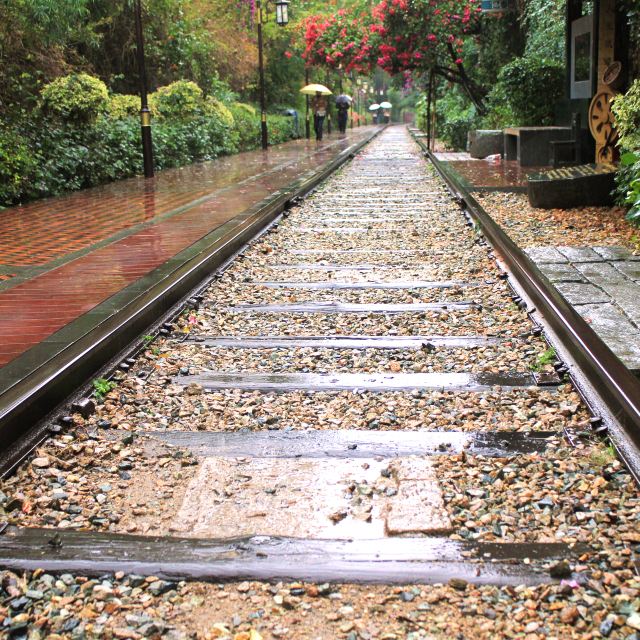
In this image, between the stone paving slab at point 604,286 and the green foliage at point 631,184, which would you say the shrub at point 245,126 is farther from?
the stone paving slab at point 604,286

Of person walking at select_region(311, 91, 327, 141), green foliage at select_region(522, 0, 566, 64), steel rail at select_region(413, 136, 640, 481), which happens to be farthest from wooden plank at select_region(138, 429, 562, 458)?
person walking at select_region(311, 91, 327, 141)

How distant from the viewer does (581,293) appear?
15.1ft

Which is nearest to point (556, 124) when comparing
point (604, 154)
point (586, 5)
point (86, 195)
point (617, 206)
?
point (586, 5)

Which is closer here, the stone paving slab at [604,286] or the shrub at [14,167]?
the stone paving slab at [604,286]

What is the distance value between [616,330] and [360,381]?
131 centimetres

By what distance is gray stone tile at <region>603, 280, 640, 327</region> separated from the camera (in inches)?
162

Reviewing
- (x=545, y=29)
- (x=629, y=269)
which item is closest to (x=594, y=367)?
(x=629, y=269)

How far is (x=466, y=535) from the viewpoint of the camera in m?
2.34

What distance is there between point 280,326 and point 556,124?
498 inches

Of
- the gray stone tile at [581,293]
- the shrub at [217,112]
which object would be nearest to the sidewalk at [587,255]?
the gray stone tile at [581,293]

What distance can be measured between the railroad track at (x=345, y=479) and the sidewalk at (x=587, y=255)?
29cm

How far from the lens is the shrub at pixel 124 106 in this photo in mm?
16531

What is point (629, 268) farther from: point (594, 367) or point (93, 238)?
point (93, 238)

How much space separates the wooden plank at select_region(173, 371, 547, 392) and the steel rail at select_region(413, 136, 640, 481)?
0.30 meters
